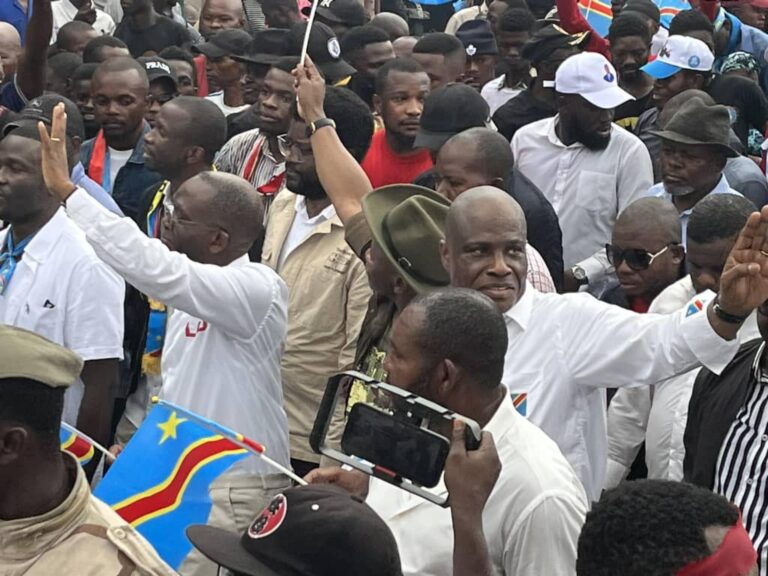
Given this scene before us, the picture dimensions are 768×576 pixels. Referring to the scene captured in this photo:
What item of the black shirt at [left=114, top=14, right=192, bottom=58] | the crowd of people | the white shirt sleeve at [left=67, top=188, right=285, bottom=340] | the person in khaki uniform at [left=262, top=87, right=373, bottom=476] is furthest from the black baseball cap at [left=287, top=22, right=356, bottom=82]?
the white shirt sleeve at [left=67, top=188, right=285, bottom=340]

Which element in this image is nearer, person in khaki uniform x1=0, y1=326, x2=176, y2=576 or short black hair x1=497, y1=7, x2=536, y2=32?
person in khaki uniform x1=0, y1=326, x2=176, y2=576

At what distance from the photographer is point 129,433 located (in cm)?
651

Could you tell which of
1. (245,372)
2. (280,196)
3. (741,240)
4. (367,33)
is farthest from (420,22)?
(741,240)

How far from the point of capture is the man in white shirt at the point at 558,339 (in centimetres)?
429

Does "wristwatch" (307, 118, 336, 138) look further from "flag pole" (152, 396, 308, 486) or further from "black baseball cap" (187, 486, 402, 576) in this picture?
"black baseball cap" (187, 486, 402, 576)

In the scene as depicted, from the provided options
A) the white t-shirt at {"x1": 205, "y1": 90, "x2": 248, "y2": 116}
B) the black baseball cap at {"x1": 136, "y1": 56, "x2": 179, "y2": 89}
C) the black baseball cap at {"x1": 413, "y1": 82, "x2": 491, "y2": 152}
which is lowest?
the white t-shirt at {"x1": 205, "y1": 90, "x2": 248, "y2": 116}

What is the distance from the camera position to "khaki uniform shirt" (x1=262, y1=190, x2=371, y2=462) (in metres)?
5.84

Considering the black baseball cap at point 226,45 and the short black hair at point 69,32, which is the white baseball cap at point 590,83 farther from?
the short black hair at point 69,32

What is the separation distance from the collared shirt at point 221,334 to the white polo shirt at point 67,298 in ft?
1.19

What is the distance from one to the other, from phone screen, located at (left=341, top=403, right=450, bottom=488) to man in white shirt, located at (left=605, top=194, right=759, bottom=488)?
2.25 meters

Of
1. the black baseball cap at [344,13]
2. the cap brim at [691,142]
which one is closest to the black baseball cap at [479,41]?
the black baseball cap at [344,13]

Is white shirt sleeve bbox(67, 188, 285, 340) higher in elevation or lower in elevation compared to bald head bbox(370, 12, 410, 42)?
higher

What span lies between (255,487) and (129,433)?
131cm

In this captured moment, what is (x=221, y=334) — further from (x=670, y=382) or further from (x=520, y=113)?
(x=520, y=113)
